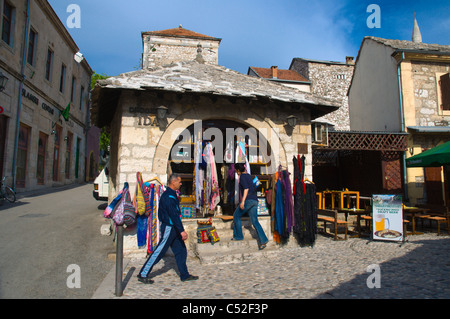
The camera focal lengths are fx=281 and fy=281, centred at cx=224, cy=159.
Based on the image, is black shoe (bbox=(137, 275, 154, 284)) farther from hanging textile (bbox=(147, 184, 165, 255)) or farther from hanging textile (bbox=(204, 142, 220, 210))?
hanging textile (bbox=(204, 142, 220, 210))

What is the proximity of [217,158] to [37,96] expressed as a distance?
39.3ft

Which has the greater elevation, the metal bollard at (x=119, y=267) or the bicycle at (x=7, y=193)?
the bicycle at (x=7, y=193)

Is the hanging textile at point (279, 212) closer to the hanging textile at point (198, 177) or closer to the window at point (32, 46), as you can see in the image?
the hanging textile at point (198, 177)

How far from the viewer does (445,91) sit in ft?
37.7

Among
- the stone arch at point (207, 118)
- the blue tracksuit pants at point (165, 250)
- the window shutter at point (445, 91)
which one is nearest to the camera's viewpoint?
the blue tracksuit pants at point (165, 250)

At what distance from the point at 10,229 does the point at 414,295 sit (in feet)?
26.6

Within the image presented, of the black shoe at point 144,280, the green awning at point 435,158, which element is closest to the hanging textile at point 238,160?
the black shoe at point 144,280

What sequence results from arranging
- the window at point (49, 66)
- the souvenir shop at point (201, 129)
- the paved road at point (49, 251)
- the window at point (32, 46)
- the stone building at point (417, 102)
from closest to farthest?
1. the paved road at point (49, 251)
2. the souvenir shop at point (201, 129)
3. the stone building at point (417, 102)
4. the window at point (32, 46)
5. the window at point (49, 66)

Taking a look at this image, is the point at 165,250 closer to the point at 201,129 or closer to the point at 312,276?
the point at 312,276

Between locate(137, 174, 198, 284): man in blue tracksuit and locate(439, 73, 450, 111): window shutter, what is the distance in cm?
1251

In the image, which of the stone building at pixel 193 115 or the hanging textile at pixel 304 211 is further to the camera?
the hanging textile at pixel 304 211

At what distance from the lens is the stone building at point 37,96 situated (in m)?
12.2

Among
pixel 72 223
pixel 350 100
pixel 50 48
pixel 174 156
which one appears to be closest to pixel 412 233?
pixel 174 156

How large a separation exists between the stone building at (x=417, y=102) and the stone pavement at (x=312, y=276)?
19.1ft
